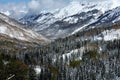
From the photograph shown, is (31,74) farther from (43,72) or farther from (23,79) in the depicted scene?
(23,79)

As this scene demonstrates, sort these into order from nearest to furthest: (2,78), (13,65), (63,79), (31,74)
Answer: (2,78)
(13,65)
(31,74)
(63,79)

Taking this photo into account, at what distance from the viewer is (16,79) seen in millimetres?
110438

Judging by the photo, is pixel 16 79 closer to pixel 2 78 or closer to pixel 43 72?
pixel 2 78

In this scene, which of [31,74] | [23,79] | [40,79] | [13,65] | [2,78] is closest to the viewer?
[2,78]

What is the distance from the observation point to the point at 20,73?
114 meters

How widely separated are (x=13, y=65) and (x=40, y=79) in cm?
6524

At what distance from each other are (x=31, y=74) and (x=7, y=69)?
153 feet

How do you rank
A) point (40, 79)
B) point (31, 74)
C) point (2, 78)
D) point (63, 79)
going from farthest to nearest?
point (63, 79)
point (40, 79)
point (31, 74)
point (2, 78)

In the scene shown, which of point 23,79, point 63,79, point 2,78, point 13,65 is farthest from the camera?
point 63,79

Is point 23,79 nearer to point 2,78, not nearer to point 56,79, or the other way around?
point 2,78

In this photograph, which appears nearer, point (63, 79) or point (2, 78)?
point (2, 78)

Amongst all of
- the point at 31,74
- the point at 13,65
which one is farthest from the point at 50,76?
the point at 13,65

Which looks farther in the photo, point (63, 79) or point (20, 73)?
point (63, 79)

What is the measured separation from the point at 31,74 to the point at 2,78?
55.0 meters
